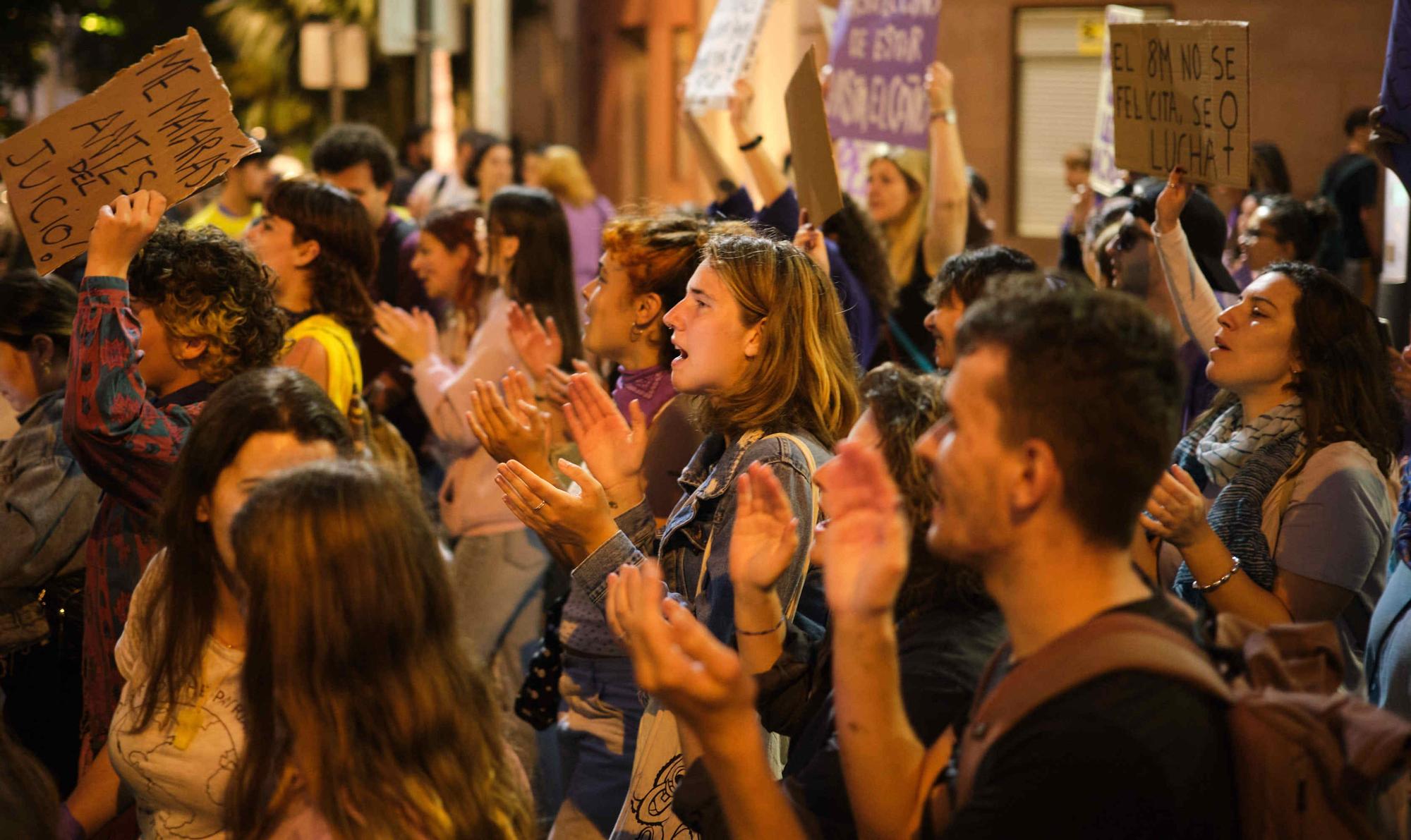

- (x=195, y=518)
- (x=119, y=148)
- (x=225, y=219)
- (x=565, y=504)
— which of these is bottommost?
(x=225, y=219)

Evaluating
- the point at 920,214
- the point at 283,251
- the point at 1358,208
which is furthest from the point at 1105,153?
the point at 1358,208

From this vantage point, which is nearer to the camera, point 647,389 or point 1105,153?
point 647,389

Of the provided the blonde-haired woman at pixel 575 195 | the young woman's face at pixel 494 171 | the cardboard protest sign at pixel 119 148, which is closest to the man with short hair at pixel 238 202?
Answer: the young woman's face at pixel 494 171

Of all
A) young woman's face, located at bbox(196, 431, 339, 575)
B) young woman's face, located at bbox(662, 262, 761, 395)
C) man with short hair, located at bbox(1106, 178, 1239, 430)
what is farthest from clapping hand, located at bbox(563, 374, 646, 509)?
man with short hair, located at bbox(1106, 178, 1239, 430)

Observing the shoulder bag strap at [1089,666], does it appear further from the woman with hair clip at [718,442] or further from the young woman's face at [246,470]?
the young woman's face at [246,470]

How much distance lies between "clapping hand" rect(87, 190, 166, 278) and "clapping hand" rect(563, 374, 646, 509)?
1.09 meters

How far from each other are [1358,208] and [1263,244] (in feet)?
15.2

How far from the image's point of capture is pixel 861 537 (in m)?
→ 2.10

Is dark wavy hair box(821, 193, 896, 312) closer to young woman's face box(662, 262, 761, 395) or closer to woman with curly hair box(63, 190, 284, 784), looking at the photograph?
young woman's face box(662, 262, 761, 395)

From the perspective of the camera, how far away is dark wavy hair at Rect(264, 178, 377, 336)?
15.8 feet

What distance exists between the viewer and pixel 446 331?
7062mm

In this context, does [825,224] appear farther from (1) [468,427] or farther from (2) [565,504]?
(2) [565,504]

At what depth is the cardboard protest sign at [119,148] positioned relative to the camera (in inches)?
149

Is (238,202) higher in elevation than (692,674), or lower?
lower
